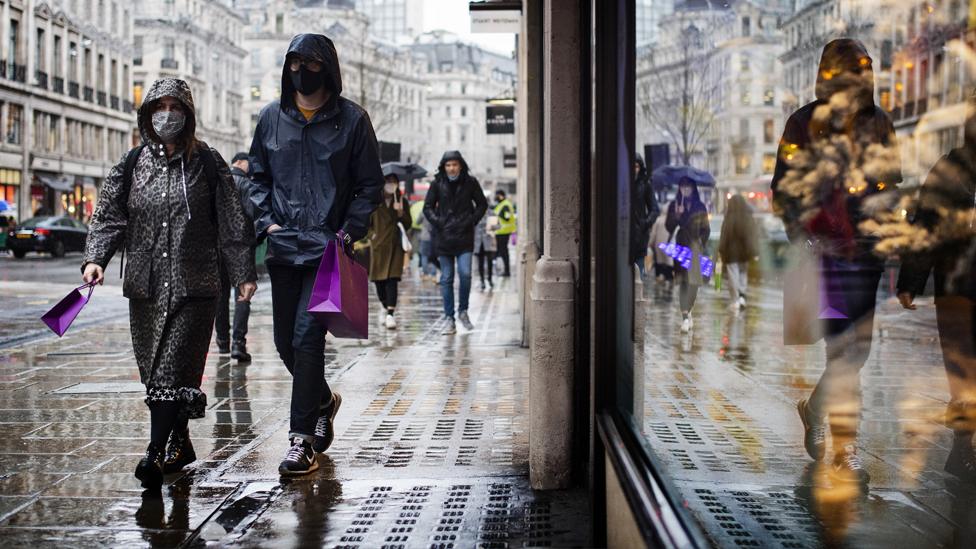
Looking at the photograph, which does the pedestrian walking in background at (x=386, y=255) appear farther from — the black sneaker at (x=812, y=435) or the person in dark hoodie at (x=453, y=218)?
the black sneaker at (x=812, y=435)

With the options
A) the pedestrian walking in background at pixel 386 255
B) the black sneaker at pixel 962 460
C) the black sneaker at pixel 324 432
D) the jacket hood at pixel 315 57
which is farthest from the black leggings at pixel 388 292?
the black sneaker at pixel 962 460

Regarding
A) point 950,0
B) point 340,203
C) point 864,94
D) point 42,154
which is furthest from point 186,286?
point 42,154

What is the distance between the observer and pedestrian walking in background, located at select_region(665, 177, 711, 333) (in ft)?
11.3

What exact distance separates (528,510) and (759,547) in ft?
7.66

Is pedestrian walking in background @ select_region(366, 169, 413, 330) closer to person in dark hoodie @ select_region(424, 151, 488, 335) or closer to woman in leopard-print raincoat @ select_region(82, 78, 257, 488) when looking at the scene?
person in dark hoodie @ select_region(424, 151, 488, 335)

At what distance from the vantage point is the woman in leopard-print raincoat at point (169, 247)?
5.25 metres

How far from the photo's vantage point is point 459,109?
16200cm

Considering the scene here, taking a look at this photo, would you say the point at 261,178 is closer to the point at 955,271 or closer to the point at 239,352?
the point at 239,352

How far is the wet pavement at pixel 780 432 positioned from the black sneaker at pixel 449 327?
7.75 metres

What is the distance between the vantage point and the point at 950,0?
4.81 feet

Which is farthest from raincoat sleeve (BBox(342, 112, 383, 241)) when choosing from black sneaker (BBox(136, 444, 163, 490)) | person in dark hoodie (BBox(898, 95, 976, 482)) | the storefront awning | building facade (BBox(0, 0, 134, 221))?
the storefront awning

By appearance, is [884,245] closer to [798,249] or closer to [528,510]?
[798,249]

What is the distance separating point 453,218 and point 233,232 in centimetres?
761

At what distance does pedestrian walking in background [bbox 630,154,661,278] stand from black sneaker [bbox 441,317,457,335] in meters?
8.16
